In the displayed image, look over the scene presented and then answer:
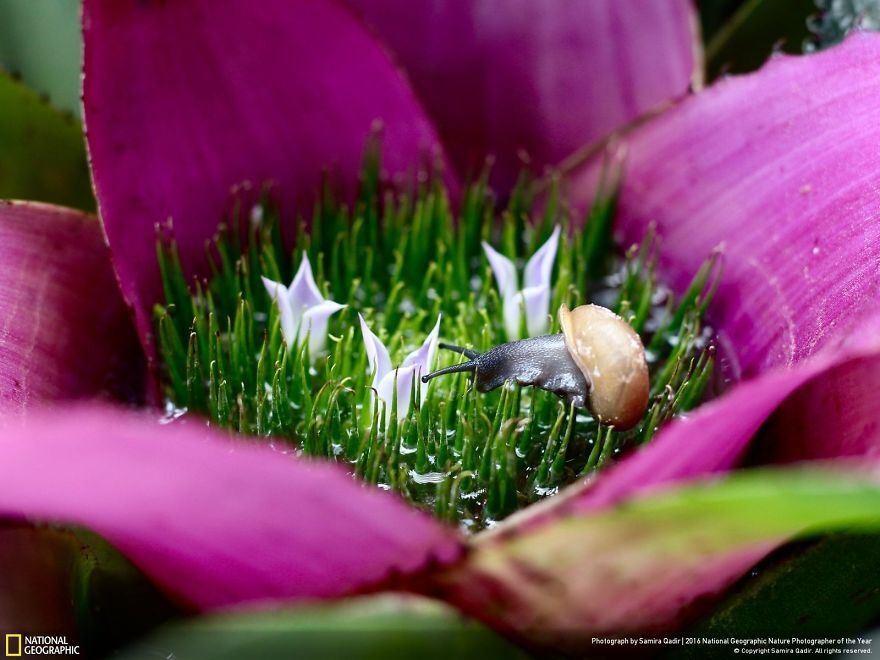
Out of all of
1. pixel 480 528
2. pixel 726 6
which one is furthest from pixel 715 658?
pixel 726 6

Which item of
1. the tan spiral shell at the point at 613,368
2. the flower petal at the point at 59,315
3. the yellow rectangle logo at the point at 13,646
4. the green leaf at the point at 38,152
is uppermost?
the green leaf at the point at 38,152

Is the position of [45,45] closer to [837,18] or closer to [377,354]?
[377,354]

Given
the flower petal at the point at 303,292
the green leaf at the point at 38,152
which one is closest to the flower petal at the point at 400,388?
the flower petal at the point at 303,292

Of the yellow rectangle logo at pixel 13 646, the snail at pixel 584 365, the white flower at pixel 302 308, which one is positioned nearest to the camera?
the yellow rectangle logo at pixel 13 646

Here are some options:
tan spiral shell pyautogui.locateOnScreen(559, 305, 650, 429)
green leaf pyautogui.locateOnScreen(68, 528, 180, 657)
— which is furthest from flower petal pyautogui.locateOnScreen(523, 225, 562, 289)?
green leaf pyautogui.locateOnScreen(68, 528, 180, 657)

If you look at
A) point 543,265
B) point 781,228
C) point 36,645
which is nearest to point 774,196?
point 781,228

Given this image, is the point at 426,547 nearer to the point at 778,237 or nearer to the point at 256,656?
the point at 256,656

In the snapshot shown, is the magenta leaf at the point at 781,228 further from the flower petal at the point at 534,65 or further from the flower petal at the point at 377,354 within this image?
the flower petal at the point at 377,354
